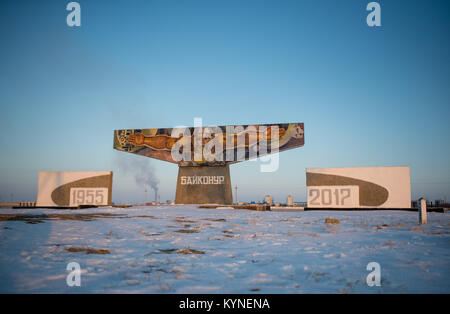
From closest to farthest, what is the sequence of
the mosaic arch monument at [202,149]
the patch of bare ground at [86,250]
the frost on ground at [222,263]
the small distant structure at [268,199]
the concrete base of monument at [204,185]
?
the frost on ground at [222,263], the patch of bare ground at [86,250], the mosaic arch monument at [202,149], the concrete base of monument at [204,185], the small distant structure at [268,199]

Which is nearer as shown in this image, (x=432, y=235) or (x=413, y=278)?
(x=413, y=278)

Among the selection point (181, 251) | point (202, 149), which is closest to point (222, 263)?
point (181, 251)

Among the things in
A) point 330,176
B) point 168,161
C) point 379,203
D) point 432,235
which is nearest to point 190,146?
point 168,161

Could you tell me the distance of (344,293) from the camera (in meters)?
3.19

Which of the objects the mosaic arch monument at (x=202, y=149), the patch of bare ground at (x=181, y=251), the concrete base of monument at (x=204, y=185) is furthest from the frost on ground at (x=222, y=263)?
the concrete base of monument at (x=204, y=185)

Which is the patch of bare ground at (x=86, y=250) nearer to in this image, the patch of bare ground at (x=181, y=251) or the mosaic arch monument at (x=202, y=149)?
the patch of bare ground at (x=181, y=251)

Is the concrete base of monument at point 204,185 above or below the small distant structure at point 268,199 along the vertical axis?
above

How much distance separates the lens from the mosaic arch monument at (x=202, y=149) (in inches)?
1323

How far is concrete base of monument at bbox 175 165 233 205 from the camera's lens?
3506 cm

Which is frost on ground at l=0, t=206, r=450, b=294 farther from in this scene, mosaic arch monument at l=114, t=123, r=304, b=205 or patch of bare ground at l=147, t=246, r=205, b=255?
mosaic arch monument at l=114, t=123, r=304, b=205

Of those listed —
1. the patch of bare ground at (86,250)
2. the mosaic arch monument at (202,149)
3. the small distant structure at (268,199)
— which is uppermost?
the mosaic arch monument at (202,149)

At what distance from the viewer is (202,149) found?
3503 centimetres
